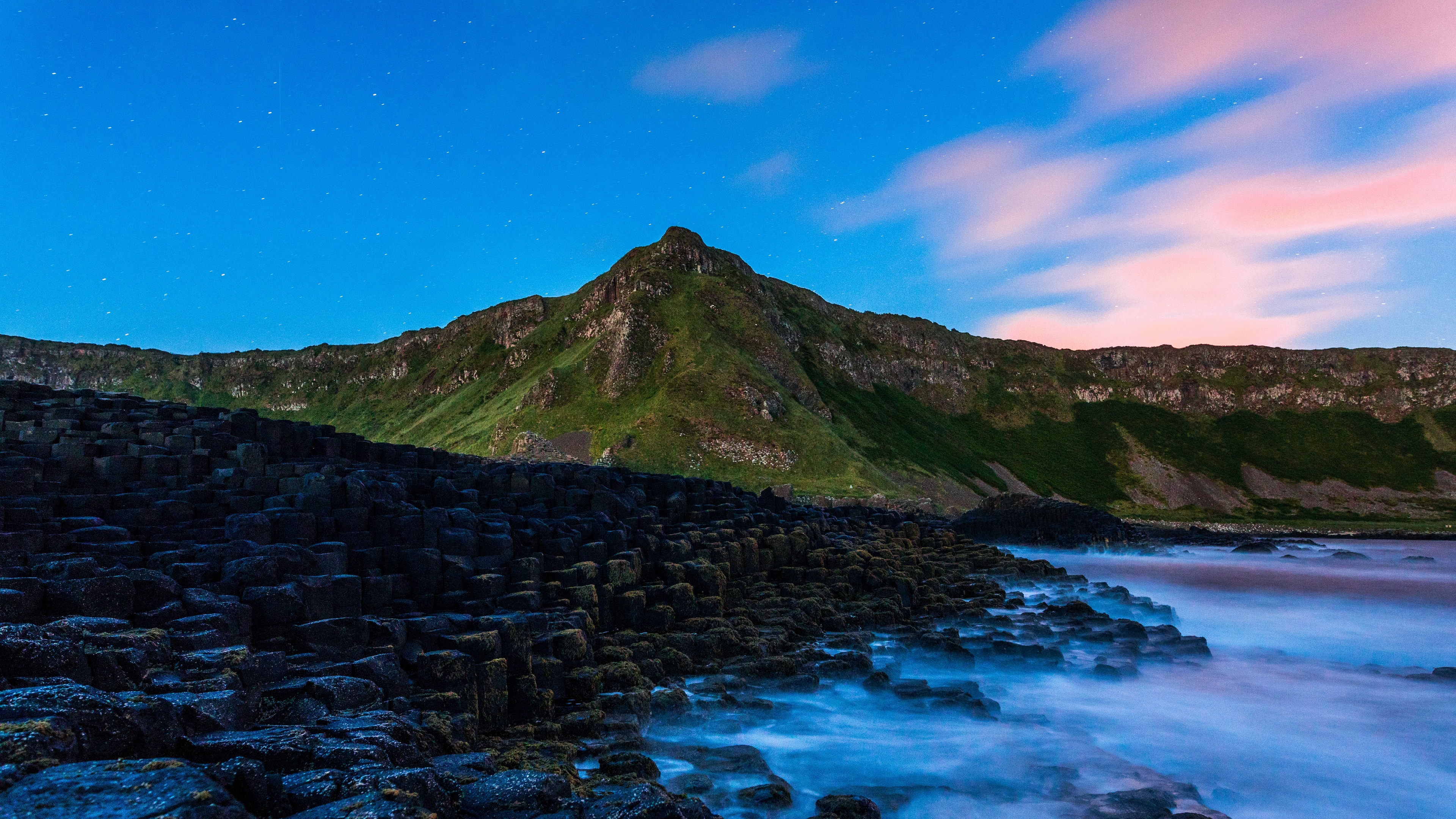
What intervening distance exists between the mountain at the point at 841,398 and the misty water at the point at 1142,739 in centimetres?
5910

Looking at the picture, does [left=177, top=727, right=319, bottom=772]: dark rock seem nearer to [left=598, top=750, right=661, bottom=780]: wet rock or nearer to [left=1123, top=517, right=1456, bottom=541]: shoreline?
[left=598, top=750, right=661, bottom=780]: wet rock

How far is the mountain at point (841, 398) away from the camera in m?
99.8

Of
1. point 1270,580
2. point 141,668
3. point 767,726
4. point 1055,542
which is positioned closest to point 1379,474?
point 1055,542

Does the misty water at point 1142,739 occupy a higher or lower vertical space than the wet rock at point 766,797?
lower

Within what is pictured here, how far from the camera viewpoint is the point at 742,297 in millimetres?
123938

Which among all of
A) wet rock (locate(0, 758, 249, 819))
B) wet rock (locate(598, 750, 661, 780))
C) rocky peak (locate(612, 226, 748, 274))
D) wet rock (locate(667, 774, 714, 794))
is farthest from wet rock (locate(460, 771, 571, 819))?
rocky peak (locate(612, 226, 748, 274))

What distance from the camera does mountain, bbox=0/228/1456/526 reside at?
99750 millimetres

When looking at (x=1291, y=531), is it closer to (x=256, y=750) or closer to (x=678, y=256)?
(x=678, y=256)

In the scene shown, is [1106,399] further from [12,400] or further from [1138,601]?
[12,400]

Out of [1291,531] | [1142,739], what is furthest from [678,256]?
[1142,739]

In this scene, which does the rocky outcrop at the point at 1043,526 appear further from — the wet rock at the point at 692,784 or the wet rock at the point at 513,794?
the wet rock at the point at 513,794

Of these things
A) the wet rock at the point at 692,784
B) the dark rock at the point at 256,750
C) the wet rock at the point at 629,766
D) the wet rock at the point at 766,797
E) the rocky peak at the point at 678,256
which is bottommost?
the wet rock at the point at 766,797

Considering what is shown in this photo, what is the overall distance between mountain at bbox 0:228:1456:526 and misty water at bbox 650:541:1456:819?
2327 inches

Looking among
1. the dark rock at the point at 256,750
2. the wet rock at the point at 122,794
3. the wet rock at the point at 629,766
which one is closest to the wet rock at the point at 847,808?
the wet rock at the point at 629,766
